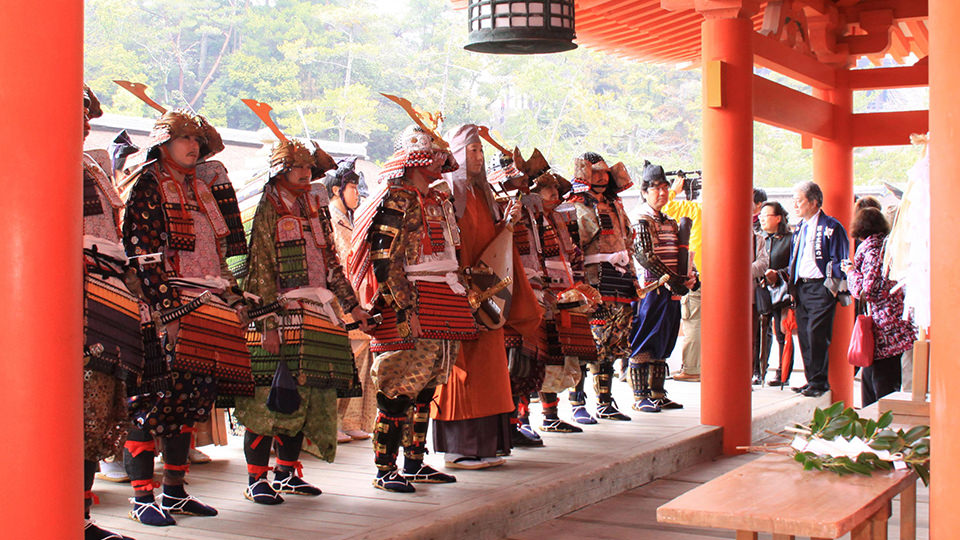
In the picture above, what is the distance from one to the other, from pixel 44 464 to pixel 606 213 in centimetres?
502

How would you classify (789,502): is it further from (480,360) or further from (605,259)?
(605,259)

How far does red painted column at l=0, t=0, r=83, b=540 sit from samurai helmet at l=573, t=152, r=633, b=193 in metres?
4.76

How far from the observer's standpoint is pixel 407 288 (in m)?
4.66

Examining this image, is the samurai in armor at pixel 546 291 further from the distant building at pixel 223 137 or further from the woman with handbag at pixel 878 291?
the distant building at pixel 223 137

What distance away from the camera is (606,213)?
6820mm

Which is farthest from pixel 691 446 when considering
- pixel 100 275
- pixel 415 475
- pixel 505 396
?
pixel 100 275

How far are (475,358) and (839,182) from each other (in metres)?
4.62

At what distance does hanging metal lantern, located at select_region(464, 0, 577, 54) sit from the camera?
484 cm

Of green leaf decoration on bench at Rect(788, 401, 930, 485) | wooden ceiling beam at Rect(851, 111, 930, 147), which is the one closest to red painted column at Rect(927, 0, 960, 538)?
green leaf decoration on bench at Rect(788, 401, 930, 485)

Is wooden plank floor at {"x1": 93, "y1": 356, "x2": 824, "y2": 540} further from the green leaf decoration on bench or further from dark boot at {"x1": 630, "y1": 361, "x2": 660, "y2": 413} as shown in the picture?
the green leaf decoration on bench

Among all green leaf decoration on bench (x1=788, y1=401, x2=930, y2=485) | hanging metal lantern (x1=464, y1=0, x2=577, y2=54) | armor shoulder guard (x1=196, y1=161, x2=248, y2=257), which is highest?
hanging metal lantern (x1=464, y1=0, x2=577, y2=54)

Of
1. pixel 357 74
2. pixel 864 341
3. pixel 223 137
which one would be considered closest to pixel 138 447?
pixel 864 341

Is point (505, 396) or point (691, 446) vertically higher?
point (505, 396)

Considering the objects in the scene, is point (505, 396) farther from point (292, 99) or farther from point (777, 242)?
point (292, 99)
